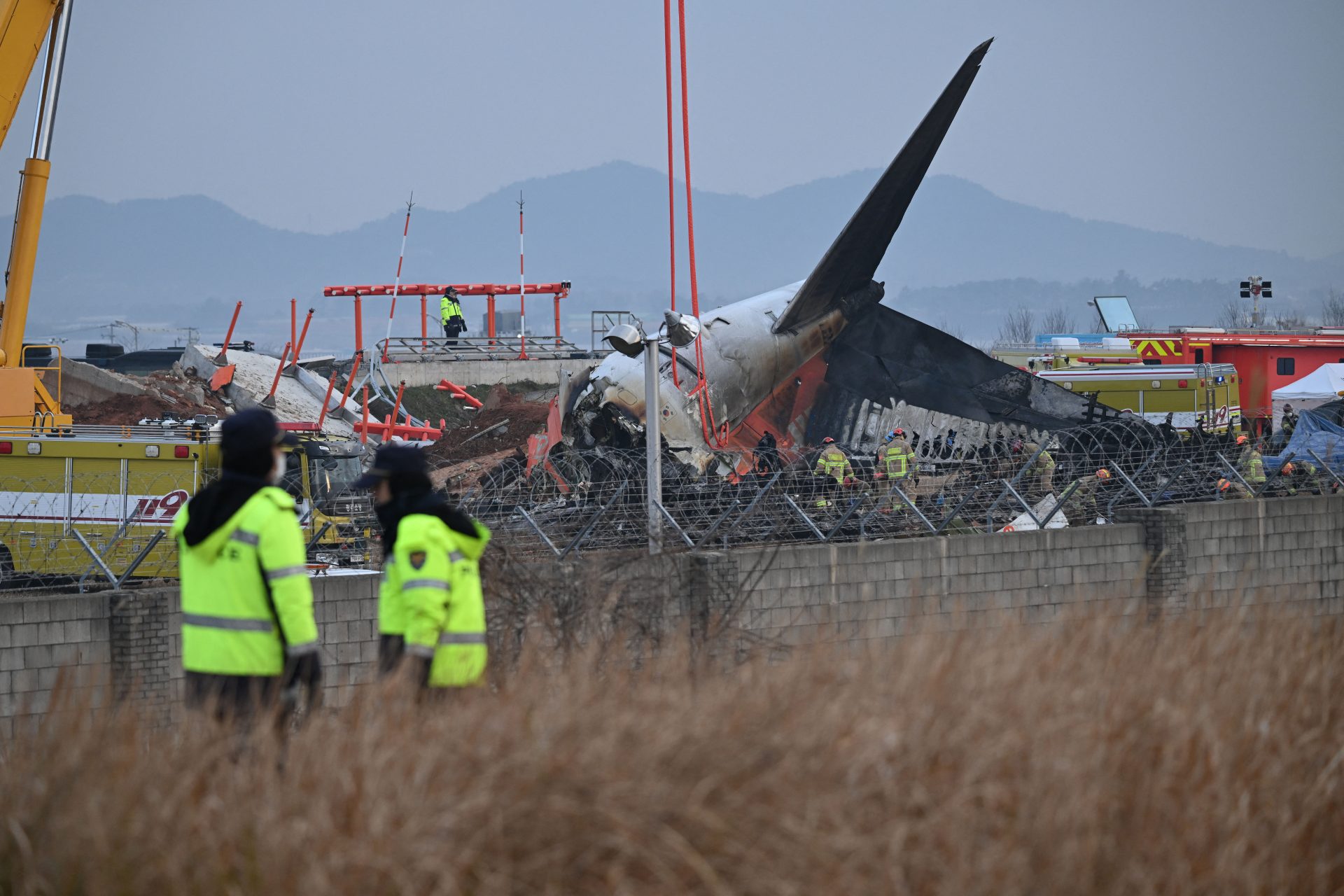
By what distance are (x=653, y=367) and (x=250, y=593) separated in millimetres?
8926

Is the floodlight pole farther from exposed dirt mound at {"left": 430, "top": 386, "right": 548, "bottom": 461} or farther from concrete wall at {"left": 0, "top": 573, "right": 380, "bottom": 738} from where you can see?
exposed dirt mound at {"left": 430, "top": 386, "right": 548, "bottom": 461}

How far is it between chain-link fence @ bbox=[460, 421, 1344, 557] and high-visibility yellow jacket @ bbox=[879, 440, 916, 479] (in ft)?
0.16

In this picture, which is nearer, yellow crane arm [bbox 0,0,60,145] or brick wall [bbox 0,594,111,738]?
brick wall [bbox 0,594,111,738]

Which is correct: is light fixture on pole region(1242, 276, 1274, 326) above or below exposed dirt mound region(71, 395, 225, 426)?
above

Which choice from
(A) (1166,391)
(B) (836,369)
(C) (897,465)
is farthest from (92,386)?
(A) (1166,391)

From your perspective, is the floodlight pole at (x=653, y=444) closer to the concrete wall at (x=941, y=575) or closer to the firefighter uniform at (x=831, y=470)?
the concrete wall at (x=941, y=575)

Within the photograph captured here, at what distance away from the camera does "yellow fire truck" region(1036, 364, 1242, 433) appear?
1337 inches

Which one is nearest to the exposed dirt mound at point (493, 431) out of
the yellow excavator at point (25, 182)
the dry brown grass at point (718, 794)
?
the yellow excavator at point (25, 182)

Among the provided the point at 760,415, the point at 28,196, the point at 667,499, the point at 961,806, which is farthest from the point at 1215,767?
the point at 28,196

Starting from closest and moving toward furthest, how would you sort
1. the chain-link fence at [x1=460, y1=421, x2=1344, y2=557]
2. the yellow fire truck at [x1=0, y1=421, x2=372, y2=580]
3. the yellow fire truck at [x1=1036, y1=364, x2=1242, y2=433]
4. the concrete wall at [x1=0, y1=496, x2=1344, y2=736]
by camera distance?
1. the concrete wall at [x1=0, y1=496, x2=1344, y2=736]
2. the chain-link fence at [x1=460, y1=421, x2=1344, y2=557]
3. the yellow fire truck at [x1=0, y1=421, x2=372, y2=580]
4. the yellow fire truck at [x1=1036, y1=364, x2=1242, y2=433]

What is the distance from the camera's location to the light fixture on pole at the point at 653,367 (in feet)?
47.2

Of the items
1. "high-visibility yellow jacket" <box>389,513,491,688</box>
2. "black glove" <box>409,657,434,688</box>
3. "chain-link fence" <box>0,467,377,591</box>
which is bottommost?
"black glove" <box>409,657,434,688</box>

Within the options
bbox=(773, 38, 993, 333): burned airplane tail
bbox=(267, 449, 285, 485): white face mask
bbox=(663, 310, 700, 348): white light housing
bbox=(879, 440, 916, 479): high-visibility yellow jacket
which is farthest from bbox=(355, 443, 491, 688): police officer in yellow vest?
bbox=(773, 38, 993, 333): burned airplane tail

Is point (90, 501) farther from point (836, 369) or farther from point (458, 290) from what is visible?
point (458, 290)
